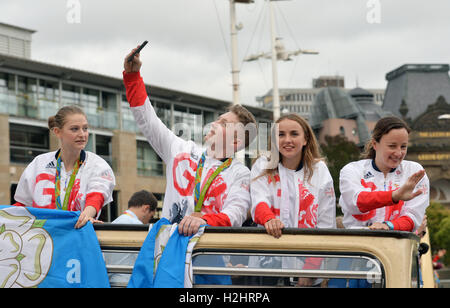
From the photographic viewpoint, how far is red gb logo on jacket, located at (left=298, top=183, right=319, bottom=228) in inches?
160

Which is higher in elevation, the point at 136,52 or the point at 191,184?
the point at 136,52

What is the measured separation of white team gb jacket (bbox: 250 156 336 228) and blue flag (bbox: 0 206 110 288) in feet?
3.23

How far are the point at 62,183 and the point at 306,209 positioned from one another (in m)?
1.54

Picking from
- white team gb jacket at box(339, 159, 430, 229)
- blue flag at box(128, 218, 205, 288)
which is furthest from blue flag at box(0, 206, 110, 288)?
white team gb jacket at box(339, 159, 430, 229)

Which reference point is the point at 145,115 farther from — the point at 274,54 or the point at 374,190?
the point at 274,54

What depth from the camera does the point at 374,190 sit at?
13.9ft

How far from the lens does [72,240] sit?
11.6ft

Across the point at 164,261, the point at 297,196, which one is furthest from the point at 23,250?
the point at 297,196

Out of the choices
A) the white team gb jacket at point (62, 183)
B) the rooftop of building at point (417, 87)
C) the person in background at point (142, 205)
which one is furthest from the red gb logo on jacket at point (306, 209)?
the rooftop of building at point (417, 87)

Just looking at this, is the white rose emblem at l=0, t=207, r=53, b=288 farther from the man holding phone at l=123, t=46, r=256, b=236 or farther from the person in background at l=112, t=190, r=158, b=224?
the person in background at l=112, t=190, r=158, b=224

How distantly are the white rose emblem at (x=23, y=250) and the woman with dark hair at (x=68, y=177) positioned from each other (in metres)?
0.62
